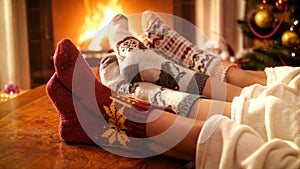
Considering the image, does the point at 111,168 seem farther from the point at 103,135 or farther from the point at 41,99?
the point at 41,99

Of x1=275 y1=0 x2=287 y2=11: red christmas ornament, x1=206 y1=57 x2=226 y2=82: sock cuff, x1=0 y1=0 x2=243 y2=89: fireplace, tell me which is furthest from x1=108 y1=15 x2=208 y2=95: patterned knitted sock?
x1=0 y1=0 x2=243 y2=89: fireplace

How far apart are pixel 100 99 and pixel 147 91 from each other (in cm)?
22

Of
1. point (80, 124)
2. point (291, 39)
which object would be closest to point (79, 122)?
point (80, 124)

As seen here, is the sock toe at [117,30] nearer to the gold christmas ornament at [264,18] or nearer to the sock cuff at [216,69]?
the sock cuff at [216,69]

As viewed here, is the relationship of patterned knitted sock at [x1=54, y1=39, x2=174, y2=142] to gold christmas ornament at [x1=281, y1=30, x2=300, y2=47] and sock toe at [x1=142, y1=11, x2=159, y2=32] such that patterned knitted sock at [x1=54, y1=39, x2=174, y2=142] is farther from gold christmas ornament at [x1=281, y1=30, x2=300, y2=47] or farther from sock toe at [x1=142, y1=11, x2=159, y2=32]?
gold christmas ornament at [x1=281, y1=30, x2=300, y2=47]

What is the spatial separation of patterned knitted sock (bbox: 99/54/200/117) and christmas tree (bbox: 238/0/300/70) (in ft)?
3.61

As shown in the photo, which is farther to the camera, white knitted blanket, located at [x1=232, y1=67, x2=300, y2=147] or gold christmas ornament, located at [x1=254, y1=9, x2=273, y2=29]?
gold christmas ornament, located at [x1=254, y1=9, x2=273, y2=29]

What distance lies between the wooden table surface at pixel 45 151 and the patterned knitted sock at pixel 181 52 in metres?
0.41

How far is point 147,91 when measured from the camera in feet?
3.76

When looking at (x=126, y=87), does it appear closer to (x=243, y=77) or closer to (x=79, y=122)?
(x=79, y=122)

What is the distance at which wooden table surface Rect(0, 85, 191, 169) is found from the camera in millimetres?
870

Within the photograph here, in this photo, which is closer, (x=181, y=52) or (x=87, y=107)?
(x=87, y=107)

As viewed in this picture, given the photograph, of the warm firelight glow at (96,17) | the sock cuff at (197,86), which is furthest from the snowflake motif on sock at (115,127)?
the warm firelight glow at (96,17)

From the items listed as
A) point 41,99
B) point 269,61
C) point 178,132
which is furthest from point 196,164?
point 269,61
